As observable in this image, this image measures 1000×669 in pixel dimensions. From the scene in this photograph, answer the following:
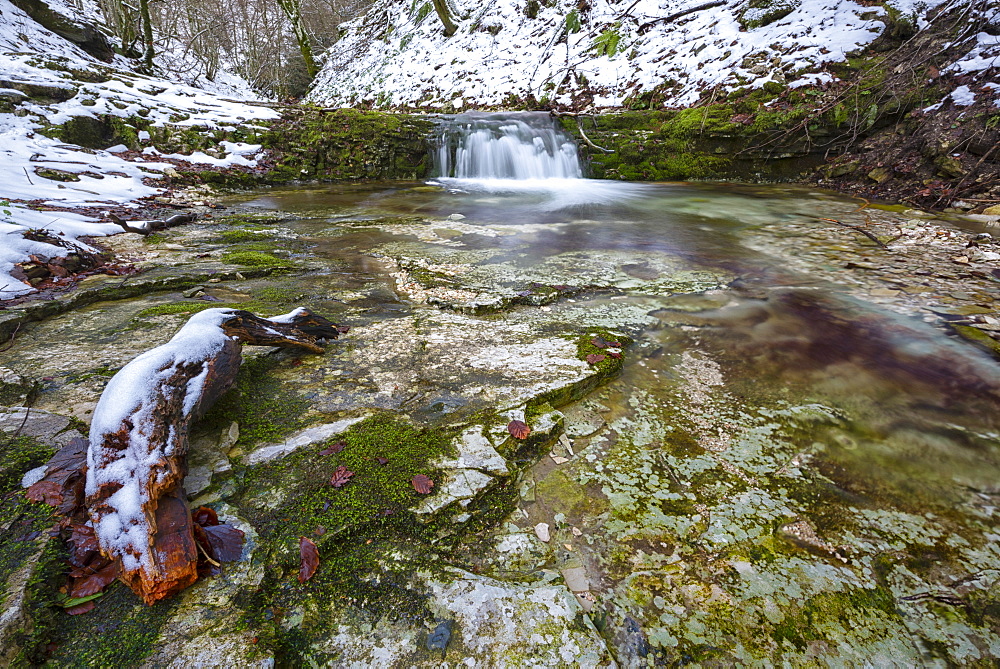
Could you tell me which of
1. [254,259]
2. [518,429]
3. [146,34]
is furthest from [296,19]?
[518,429]

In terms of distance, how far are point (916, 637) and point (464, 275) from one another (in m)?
2.89

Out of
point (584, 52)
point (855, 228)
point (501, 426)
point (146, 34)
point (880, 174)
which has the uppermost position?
point (584, 52)

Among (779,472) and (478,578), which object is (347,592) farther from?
(779,472)

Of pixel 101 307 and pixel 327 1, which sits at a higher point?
pixel 327 1

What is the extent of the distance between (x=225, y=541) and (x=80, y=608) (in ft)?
Result: 0.96

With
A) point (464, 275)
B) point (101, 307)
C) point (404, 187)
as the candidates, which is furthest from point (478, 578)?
point (404, 187)

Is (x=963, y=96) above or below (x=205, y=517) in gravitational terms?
above

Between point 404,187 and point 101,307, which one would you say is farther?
point 404,187

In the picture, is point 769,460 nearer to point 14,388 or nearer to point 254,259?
point 14,388

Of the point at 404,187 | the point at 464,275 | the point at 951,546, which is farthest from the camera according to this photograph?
the point at 404,187

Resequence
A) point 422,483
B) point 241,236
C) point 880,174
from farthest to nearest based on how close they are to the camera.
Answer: point 880,174 → point 241,236 → point 422,483

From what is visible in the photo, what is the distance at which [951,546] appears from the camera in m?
1.32

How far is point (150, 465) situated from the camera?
117 cm

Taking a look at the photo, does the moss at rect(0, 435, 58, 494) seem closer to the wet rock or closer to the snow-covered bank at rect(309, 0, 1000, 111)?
the wet rock
